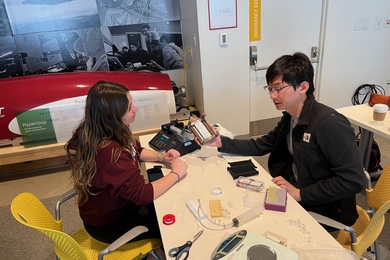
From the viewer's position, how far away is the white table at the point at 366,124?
180cm

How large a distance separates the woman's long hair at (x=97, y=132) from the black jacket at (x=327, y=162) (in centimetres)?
72

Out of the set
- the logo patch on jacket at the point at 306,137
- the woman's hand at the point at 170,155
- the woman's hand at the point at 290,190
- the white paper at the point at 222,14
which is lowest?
the woman's hand at the point at 290,190

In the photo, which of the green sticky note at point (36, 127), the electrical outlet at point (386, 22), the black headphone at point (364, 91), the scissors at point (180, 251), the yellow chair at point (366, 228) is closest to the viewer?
the scissors at point (180, 251)

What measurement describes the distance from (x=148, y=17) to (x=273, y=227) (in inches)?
96.0

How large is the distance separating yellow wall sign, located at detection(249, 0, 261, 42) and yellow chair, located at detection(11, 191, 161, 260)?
2104mm

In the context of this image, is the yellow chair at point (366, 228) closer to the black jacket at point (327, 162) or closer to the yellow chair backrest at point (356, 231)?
the yellow chair backrest at point (356, 231)

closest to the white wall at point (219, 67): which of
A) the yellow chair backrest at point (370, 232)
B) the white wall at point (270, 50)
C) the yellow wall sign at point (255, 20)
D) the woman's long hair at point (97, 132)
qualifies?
the white wall at point (270, 50)

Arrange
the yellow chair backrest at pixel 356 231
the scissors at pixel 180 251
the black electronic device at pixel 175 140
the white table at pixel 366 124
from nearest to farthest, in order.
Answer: the scissors at pixel 180 251, the yellow chair backrest at pixel 356 231, the black electronic device at pixel 175 140, the white table at pixel 366 124

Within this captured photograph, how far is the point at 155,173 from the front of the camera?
1.38 meters

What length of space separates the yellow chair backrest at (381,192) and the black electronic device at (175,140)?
2.76ft

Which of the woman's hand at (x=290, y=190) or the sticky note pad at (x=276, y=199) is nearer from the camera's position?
the sticky note pad at (x=276, y=199)

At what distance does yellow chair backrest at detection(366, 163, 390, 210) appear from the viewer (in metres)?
1.25

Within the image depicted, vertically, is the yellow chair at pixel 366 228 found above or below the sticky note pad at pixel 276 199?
below

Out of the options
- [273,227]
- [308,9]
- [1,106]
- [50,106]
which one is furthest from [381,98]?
[1,106]
